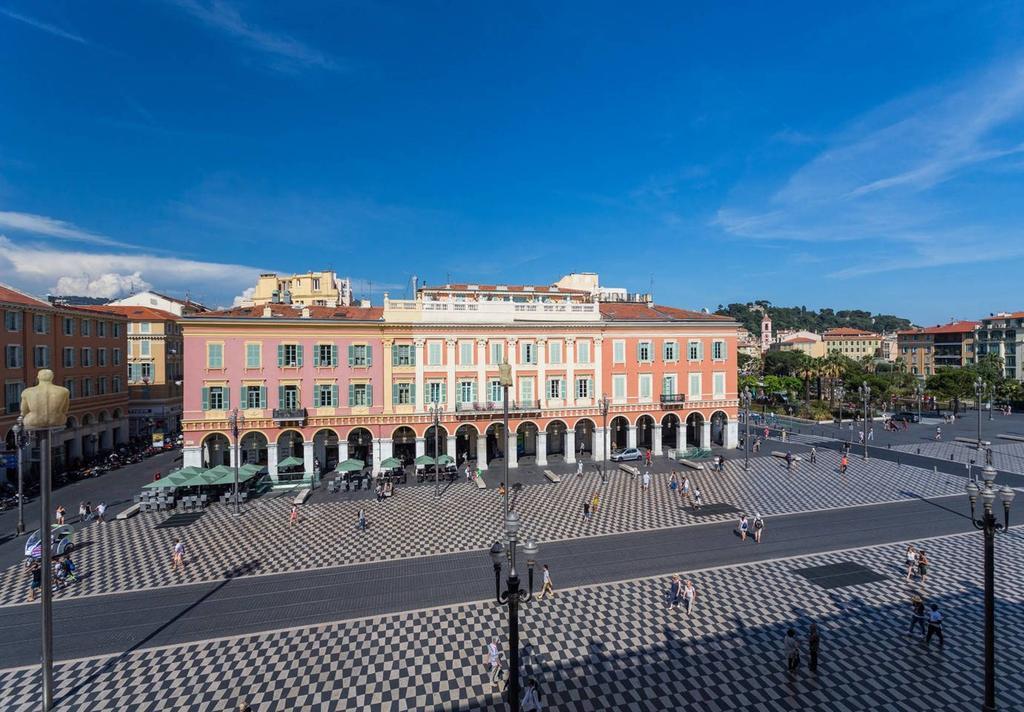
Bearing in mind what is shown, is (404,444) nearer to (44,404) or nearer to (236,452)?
(236,452)

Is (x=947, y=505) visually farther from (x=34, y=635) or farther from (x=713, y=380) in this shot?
(x=34, y=635)

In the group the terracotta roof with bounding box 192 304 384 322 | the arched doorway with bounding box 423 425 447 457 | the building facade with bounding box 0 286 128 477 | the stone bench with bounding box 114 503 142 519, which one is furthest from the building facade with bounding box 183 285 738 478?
the building facade with bounding box 0 286 128 477

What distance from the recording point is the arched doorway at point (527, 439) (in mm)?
46906

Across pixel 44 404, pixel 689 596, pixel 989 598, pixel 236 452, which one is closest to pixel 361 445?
pixel 236 452

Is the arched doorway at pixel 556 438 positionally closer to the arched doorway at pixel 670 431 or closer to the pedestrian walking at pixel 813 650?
the arched doorway at pixel 670 431

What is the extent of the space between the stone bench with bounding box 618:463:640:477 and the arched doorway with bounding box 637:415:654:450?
7.67 meters

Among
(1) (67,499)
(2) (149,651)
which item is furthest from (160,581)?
(1) (67,499)

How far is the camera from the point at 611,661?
15992mm

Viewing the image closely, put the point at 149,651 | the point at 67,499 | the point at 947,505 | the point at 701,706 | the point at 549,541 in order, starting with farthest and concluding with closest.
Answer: the point at 67,499 → the point at 947,505 → the point at 549,541 → the point at 149,651 → the point at 701,706

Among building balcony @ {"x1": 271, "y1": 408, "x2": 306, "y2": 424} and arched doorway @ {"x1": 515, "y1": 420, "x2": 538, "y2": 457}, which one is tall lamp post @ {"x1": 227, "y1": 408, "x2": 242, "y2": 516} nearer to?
building balcony @ {"x1": 271, "y1": 408, "x2": 306, "y2": 424}

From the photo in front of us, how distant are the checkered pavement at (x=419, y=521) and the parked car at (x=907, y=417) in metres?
30.3

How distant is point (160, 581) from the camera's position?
2209 cm

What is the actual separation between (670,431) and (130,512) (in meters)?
43.1

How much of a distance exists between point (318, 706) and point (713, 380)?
41225 millimetres
